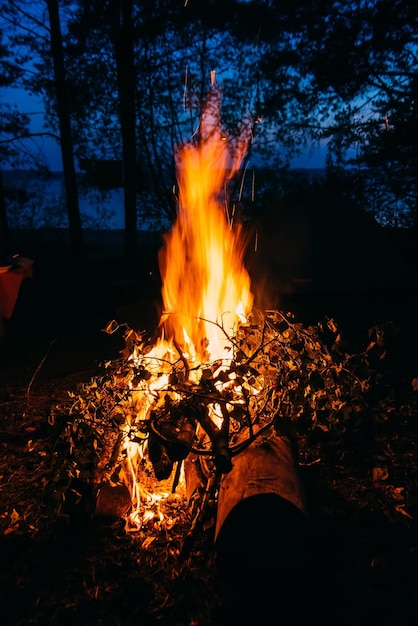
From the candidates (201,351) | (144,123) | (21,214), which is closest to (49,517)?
(201,351)

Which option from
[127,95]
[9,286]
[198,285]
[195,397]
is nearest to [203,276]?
[198,285]

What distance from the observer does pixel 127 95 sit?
1077 cm

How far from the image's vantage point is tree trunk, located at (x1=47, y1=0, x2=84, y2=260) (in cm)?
1104

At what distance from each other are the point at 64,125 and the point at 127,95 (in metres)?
2.04

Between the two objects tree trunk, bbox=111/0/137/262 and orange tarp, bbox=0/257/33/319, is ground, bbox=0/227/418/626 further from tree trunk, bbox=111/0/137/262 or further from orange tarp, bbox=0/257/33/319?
tree trunk, bbox=111/0/137/262

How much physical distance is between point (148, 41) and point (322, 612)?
41.0ft

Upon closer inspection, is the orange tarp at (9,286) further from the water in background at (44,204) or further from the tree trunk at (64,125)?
the water in background at (44,204)

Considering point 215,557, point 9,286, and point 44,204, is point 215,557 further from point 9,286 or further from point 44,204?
point 44,204

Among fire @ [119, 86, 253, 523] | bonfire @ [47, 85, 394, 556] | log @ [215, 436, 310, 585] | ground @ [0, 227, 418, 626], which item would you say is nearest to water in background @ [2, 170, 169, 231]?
fire @ [119, 86, 253, 523]

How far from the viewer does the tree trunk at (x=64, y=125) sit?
1104 cm

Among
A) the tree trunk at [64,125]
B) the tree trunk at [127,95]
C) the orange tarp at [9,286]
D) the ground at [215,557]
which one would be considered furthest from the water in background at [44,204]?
Answer: the ground at [215,557]

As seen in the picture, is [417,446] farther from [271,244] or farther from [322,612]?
[271,244]

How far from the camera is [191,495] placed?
3098mm

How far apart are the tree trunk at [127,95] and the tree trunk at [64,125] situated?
1.35 meters
